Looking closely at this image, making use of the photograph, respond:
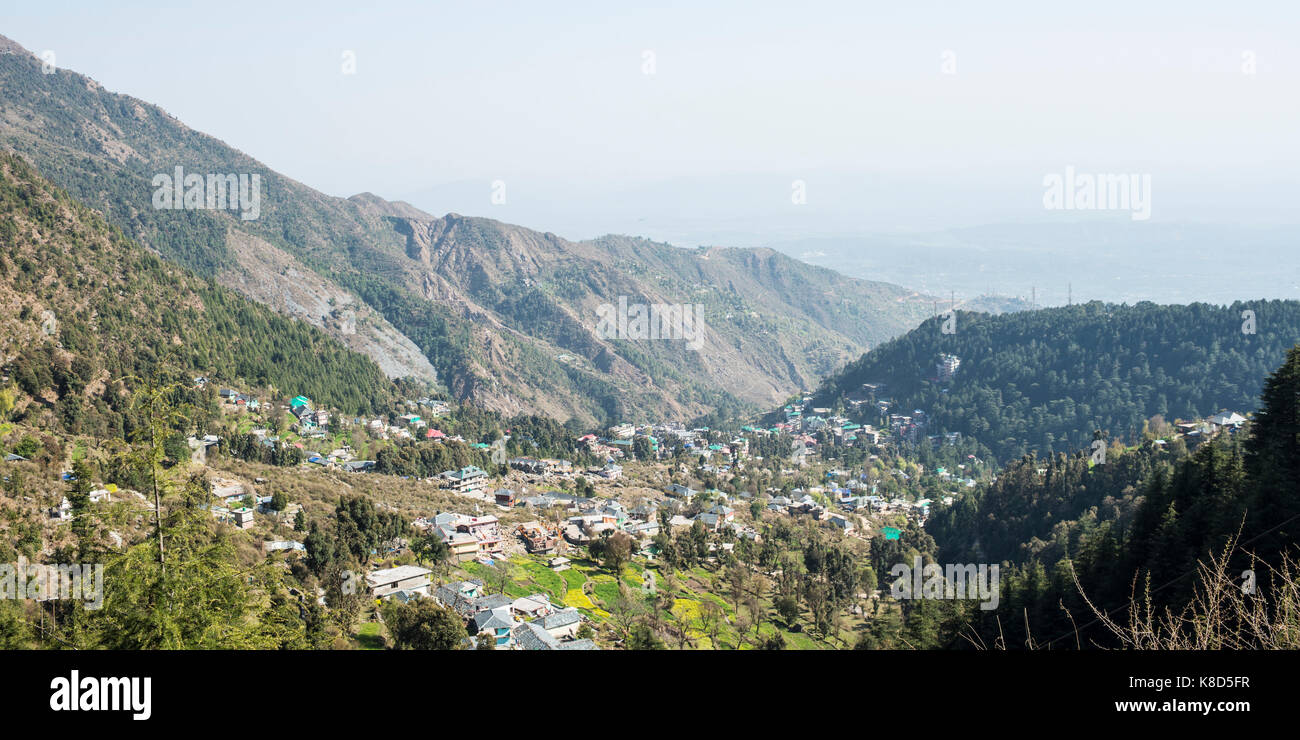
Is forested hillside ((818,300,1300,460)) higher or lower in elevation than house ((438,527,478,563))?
higher

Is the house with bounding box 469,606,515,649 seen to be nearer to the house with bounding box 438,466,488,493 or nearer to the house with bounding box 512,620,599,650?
the house with bounding box 512,620,599,650

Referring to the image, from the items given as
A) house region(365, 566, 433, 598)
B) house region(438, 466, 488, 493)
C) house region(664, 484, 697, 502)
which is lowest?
house region(664, 484, 697, 502)

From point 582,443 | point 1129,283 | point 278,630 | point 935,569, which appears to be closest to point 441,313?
point 582,443

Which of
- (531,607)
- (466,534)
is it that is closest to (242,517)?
(466,534)

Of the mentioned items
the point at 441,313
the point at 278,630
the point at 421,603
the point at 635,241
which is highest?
the point at 635,241

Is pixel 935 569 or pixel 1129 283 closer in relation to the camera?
pixel 935 569

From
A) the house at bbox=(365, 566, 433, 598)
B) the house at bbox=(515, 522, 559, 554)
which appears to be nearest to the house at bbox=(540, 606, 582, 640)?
the house at bbox=(365, 566, 433, 598)

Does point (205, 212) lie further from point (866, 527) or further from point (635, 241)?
point (635, 241)
